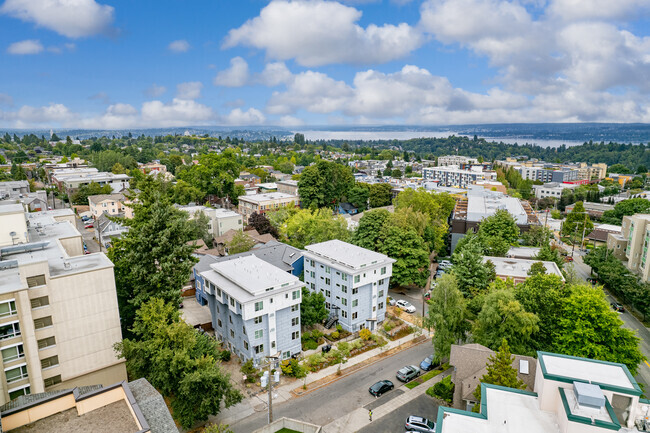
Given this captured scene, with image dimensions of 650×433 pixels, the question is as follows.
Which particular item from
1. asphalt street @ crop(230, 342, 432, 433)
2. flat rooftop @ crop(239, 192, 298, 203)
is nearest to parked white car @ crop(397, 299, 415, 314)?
asphalt street @ crop(230, 342, 432, 433)

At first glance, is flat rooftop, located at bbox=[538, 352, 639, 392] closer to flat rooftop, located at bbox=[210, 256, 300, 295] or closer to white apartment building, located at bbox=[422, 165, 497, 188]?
flat rooftop, located at bbox=[210, 256, 300, 295]

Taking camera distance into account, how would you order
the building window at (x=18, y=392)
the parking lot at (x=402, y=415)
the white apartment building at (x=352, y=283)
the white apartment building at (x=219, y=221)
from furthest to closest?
the white apartment building at (x=219, y=221)
the white apartment building at (x=352, y=283)
the parking lot at (x=402, y=415)
the building window at (x=18, y=392)

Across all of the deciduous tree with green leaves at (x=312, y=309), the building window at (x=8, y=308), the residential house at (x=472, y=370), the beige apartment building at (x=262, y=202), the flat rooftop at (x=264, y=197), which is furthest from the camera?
the flat rooftop at (x=264, y=197)

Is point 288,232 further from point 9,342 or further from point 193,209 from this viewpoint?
point 9,342

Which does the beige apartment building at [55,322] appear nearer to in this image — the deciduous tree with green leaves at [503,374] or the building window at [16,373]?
the building window at [16,373]

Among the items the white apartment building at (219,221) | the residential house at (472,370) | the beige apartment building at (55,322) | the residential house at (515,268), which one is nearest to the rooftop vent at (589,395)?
the residential house at (472,370)

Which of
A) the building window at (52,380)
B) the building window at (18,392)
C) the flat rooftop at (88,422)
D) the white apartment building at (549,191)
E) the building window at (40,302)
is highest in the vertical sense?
the building window at (40,302)
